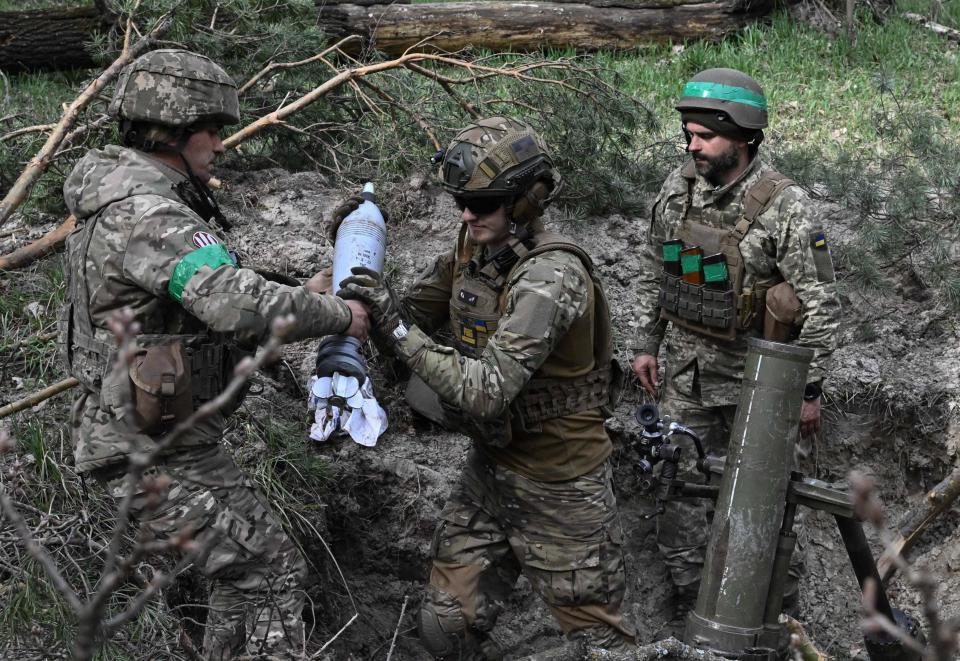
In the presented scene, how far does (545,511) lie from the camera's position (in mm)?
3973

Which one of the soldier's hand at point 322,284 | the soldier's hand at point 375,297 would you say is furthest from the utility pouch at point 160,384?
the soldier's hand at point 322,284

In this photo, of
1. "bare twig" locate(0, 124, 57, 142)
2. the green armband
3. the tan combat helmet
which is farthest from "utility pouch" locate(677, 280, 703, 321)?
"bare twig" locate(0, 124, 57, 142)

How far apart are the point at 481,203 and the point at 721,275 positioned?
1359 mm

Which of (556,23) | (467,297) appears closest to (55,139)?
(467,297)

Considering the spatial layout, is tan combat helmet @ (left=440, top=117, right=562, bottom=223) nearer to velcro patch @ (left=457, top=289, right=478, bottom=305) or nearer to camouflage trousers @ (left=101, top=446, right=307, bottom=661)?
velcro patch @ (left=457, top=289, right=478, bottom=305)

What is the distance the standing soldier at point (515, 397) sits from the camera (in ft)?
12.1

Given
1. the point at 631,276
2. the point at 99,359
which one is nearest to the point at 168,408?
the point at 99,359

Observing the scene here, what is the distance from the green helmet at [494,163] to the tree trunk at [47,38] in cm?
442

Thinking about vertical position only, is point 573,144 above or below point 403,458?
above

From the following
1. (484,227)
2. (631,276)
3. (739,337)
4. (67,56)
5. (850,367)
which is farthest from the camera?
(67,56)

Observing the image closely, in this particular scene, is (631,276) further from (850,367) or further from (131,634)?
(131,634)

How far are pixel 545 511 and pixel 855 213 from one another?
10.9 ft

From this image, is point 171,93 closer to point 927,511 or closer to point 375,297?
point 375,297

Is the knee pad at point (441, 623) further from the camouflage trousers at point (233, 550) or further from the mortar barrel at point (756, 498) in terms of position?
the mortar barrel at point (756, 498)
